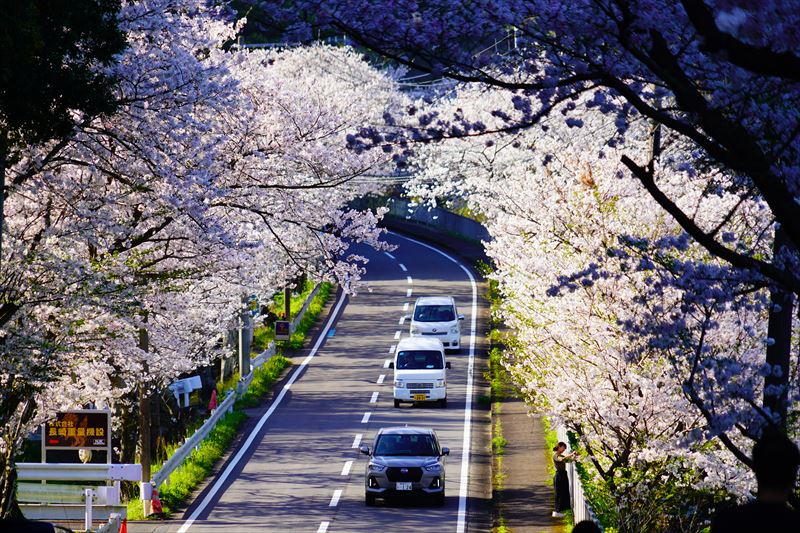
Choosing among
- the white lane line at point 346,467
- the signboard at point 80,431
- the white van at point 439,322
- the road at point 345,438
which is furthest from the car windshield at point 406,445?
the white van at point 439,322

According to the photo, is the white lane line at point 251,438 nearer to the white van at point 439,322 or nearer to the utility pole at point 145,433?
the utility pole at point 145,433

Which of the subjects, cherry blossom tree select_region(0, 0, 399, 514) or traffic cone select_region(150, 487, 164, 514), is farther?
traffic cone select_region(150, 487, 164, 514)

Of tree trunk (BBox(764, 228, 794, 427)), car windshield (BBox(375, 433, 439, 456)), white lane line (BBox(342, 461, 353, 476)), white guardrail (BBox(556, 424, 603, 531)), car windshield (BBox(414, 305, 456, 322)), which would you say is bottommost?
white lane line (BBox(342, 461, 353, 476))

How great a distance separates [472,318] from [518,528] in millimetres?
25428

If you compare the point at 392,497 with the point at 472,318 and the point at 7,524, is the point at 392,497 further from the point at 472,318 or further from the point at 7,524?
the point at 472,318

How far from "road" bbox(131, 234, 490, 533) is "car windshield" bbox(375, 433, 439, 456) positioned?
3.56 ft

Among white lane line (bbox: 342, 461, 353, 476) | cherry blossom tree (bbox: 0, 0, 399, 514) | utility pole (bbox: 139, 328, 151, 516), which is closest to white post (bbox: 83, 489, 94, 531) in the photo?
cherry blossom tree (bbox: 0, 0, 399, 514)

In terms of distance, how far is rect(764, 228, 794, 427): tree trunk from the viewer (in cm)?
Answer: 1152

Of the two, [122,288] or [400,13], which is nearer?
[400,13]

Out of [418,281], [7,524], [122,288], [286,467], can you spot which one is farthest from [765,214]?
[418,281]

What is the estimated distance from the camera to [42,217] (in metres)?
19.0

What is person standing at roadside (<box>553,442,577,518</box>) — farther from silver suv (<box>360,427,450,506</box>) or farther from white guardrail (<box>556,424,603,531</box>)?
silver suv (<box>360,427,450,506</box>)

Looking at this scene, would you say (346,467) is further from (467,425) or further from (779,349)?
(779,349)

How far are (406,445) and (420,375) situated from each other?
9.74 metres
